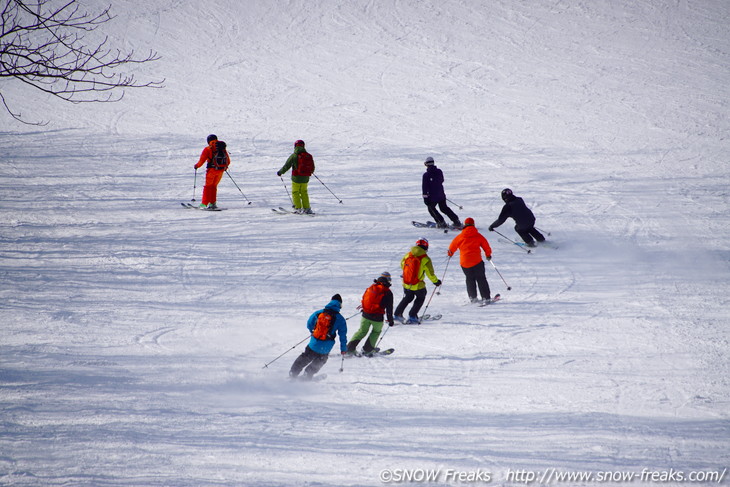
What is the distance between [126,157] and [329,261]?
8365mm

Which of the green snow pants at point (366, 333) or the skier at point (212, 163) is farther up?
the skier at point (212, 163)

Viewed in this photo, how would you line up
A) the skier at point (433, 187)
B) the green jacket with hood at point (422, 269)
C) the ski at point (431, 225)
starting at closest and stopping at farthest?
the green jacket with hood at point (422, 269) < the skier at point (433, 187) < the ski at point (431, 225)

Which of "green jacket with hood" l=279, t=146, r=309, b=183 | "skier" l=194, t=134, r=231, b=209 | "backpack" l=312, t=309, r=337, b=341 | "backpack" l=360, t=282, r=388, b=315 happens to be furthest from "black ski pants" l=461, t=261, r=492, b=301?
"skier" l=194, t=134, r=231, b=209

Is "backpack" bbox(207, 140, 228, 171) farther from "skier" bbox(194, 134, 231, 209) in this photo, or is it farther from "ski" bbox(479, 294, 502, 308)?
"ski" bbox(479, 294, 502, 308)

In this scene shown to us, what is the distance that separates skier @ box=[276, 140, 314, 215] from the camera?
12.5 meters

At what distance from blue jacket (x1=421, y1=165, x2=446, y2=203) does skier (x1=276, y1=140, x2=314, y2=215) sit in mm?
2422

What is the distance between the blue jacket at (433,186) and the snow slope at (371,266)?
2.48 ft

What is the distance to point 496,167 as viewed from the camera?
52.2ft

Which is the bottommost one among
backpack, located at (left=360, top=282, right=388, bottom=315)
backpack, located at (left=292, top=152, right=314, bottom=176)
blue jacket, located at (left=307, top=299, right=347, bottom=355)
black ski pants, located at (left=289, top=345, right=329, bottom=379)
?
black ski pants, located at (left=289, top=345, right=329, bottom=379)

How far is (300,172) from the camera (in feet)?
41.3

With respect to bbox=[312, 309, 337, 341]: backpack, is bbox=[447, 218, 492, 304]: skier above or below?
above

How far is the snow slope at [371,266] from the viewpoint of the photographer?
6.02 meters

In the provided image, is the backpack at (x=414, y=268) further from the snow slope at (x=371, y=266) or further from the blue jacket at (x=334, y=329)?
the blue jacket at (x=334, y=329)

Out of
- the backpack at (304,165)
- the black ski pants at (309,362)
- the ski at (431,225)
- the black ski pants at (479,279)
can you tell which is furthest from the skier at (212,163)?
the black ski pants at (309,362)
